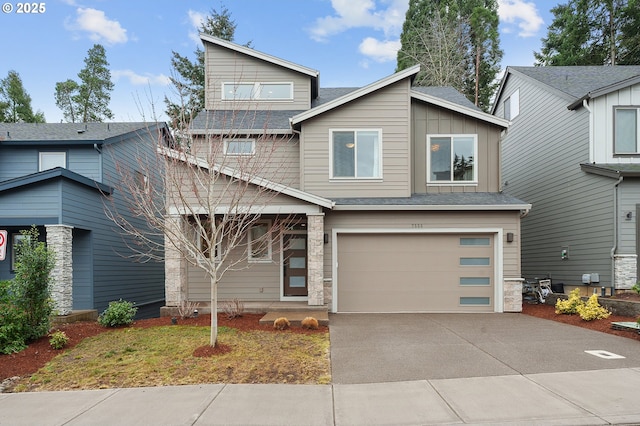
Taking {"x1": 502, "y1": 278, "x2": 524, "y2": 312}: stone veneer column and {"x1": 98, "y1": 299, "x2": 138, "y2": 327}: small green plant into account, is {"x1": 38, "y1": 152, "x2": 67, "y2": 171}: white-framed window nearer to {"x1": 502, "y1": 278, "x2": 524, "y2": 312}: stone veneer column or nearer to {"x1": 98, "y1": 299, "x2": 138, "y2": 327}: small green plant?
{"x1": 98, "y1": 299, "x2": 138, "y2": 327}: small green plant

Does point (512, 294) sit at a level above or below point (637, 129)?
below

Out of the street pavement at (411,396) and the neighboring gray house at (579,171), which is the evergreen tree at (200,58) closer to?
the neighboring gray house at (579,171)

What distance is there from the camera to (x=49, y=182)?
10.8m

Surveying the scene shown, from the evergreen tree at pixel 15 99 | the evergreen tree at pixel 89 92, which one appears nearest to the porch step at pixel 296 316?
the evergreen tree at pixel 89 92

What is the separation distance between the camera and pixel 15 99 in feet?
100

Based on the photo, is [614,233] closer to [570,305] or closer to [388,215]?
[570,305]

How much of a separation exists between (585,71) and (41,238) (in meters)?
20.6

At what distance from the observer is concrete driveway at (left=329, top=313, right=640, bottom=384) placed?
5.95 metres

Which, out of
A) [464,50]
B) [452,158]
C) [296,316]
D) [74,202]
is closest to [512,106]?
[452,158]

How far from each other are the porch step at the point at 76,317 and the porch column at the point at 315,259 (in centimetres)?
621

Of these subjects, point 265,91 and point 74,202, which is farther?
point 265,91

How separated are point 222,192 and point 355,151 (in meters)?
4.35

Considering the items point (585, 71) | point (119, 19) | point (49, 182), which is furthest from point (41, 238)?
point (585, 71)

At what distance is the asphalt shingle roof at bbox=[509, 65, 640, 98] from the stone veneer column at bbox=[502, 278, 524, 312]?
647 cm
